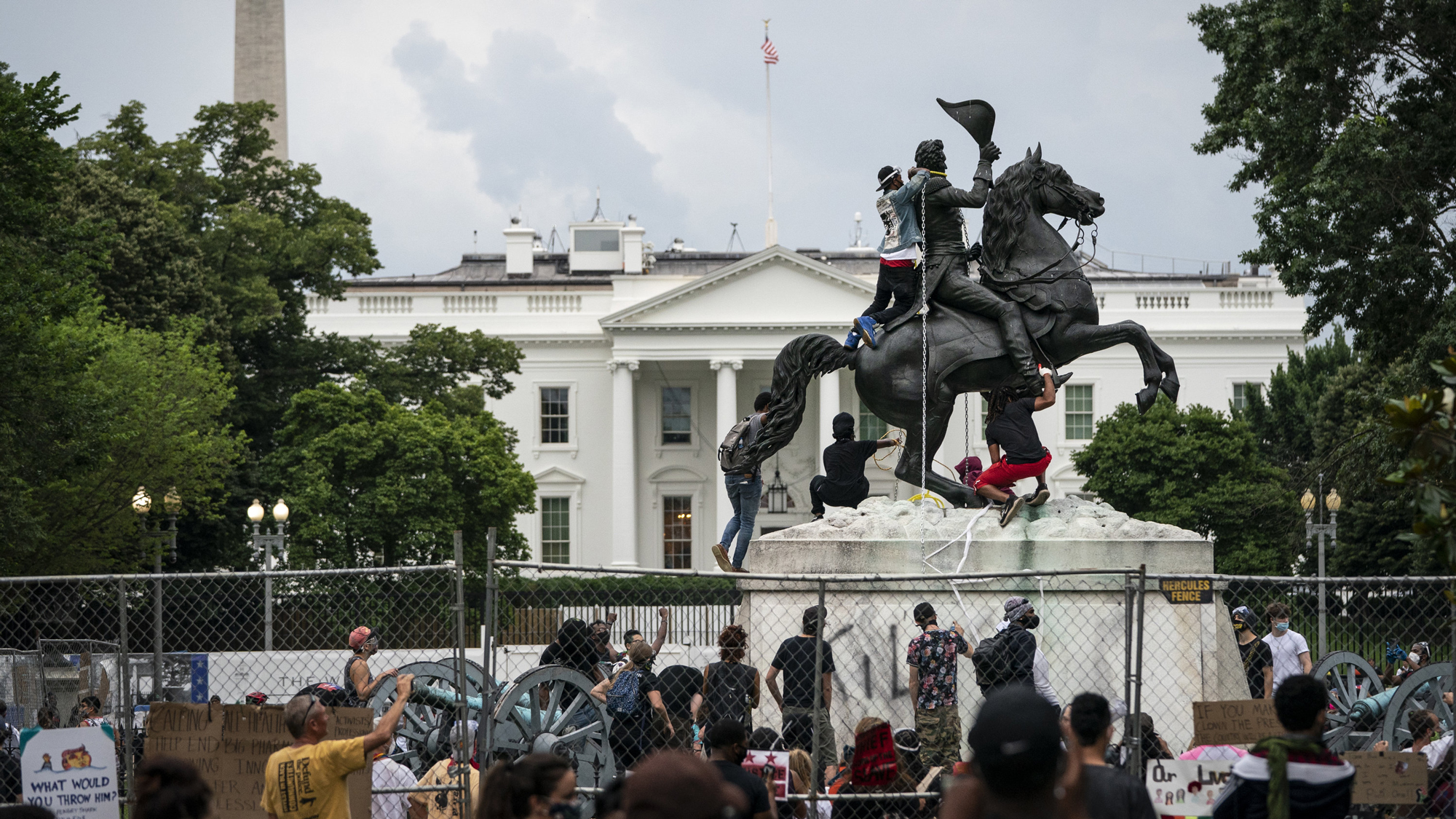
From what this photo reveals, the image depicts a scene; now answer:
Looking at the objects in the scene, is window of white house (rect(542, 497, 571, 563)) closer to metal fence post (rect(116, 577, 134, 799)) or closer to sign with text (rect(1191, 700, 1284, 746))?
metal fence post (rect(116, 577, 134, 799))

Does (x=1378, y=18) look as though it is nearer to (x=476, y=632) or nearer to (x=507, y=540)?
(x=476, y=632)

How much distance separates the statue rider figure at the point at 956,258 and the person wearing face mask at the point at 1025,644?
244 centimetres

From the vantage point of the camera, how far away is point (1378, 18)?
1862 cm

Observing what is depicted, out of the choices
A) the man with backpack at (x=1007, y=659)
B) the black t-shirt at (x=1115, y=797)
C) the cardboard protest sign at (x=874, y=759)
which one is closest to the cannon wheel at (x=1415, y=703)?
the man with backpack at (x=1007, y=659)

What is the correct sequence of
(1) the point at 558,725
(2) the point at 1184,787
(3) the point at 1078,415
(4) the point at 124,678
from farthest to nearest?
A: (3) the point at 1078,415 < (1) the point at 558,725 < (4) the point at 124,678 < (2) the point at 1184,787

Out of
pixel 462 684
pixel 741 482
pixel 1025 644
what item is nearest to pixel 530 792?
pixel 462 684

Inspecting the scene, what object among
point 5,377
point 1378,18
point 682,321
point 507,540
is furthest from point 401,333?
point 1378,18

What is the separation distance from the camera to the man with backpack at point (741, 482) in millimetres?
12164

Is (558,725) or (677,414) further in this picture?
(677,414)

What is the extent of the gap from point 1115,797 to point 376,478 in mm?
35768

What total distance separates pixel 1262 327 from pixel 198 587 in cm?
4187

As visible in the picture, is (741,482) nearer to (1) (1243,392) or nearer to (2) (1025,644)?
(2) (1025,644)

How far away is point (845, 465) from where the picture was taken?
12672mm

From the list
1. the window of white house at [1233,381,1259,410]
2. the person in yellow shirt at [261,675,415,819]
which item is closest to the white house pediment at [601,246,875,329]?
the window of white house at [1233,381,1259,410]
